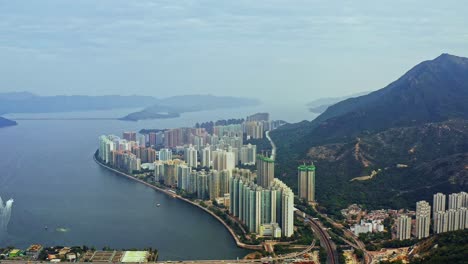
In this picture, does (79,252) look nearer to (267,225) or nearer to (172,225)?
(172,225)

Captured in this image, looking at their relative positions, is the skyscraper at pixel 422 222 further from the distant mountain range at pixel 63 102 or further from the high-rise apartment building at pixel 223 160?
the distant mountain range at pixel 63 102

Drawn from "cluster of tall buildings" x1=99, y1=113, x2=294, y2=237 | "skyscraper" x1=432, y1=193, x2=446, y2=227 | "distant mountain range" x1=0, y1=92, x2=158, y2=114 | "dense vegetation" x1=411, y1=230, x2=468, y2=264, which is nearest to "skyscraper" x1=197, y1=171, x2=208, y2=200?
"cluster of tall buildings" x1=99, y1=113, x2=294, y2=237

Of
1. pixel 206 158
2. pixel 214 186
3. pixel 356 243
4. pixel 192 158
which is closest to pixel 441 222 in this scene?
pixel 356 243

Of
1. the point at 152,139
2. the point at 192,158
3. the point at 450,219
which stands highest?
the point at 152,139

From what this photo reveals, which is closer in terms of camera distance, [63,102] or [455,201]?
[455,201]

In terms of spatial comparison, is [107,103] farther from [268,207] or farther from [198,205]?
[268,207]
